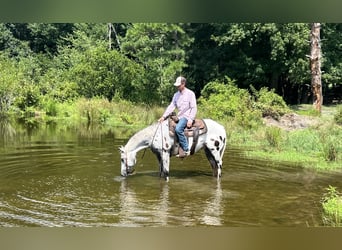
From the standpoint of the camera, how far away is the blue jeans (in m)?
5.52

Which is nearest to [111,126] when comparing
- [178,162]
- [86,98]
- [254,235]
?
[86,98]

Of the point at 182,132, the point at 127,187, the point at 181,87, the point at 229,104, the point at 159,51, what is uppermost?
the point at 159,51

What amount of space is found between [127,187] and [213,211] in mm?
852

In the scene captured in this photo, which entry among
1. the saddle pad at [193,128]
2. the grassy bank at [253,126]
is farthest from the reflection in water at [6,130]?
the saddle pad at [193,128]

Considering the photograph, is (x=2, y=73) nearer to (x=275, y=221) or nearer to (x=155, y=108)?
(x=155, y=108)

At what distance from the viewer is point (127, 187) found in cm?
Answer: 543

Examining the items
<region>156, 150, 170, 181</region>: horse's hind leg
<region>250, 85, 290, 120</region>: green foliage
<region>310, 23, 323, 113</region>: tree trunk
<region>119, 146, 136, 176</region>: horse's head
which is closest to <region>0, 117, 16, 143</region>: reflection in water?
<region>119, 146, 136, 176</region>: horse's head

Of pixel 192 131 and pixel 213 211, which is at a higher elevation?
pixel 192 131

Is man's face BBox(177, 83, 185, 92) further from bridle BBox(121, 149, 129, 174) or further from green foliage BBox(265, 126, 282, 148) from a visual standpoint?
green foliage BBox(265, 126, 282, 148)

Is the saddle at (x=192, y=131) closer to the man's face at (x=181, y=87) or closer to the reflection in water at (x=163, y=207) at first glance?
the man's face at (x=181, y=87)

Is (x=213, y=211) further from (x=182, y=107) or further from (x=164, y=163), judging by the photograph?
(x=182, y=107)

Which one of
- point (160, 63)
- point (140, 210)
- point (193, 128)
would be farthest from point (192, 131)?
point (140, 210)

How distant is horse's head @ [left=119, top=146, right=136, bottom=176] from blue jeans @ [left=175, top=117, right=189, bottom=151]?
0.45m
